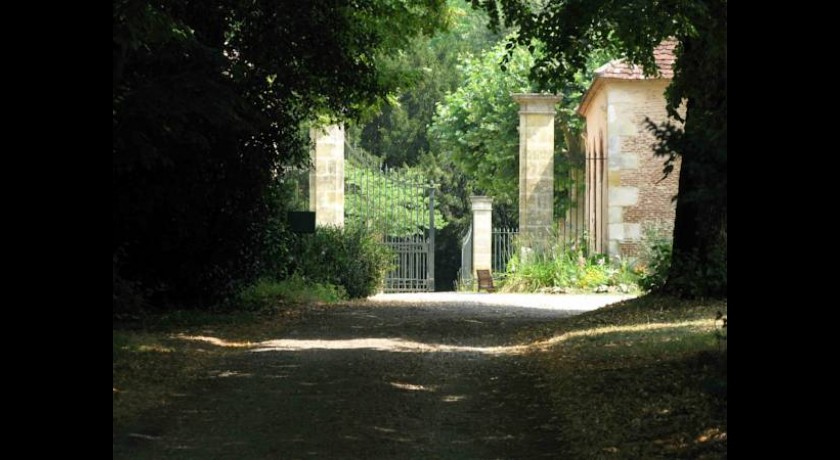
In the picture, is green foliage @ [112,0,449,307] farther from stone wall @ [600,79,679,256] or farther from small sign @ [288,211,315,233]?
stone wall @ [600,79,679,256]

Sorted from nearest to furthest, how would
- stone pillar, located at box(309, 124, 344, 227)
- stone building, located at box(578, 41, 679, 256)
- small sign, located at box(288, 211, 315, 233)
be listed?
small sign, located at box(288, 211, 315, 233), stone pillar, located at box(309, 124, 344, 227), stone building, located at box(578, 41, 679, 256)

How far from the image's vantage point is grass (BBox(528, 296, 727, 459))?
7.48 metres

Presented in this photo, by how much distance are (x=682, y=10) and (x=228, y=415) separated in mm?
6772

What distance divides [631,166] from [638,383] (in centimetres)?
1787

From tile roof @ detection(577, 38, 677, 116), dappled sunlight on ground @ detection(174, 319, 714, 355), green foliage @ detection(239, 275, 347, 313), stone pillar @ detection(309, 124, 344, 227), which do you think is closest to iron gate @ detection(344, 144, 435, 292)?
stone pillar @ detection(309, 124, 344, 227)

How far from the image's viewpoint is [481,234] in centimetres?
3112

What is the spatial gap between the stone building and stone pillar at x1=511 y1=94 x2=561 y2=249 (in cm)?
134

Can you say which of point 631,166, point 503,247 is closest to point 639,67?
point 631,166

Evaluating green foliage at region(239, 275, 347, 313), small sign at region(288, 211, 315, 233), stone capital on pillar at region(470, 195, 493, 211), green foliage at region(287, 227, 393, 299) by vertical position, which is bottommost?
green foliage at region(239, 275, 347, 313)

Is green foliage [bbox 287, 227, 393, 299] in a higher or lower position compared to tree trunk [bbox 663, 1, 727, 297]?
lower

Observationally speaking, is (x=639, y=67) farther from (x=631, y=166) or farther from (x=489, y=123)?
(x=489, y=123)

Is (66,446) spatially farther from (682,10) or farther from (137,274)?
(137,274)

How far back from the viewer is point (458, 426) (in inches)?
322

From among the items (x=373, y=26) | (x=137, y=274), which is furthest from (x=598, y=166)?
(x=137, y=274)
